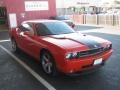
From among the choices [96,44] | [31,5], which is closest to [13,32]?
[96,44]

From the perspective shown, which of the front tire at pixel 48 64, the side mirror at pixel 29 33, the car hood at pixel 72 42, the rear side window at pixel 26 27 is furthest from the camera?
the rear side window at pixel 26 27

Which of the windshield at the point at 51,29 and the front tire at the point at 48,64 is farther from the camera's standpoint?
the windshield at the point at 51,29

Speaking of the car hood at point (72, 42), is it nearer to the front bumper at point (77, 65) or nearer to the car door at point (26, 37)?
the front bumper at point (77, 65)

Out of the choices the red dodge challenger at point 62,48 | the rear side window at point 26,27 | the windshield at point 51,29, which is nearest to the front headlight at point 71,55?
the red dodge challenger at point 62,48

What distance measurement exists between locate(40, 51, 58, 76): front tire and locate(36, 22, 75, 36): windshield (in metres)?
0.81

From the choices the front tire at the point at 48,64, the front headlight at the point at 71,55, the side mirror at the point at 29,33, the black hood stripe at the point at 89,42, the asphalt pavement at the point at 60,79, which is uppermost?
the side mirror at the point at 29,33

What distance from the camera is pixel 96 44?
215 inches

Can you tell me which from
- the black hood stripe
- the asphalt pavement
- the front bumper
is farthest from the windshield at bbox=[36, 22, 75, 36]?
the front bumper

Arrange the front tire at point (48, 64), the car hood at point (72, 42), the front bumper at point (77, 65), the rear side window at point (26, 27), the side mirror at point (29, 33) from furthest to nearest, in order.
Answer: the rear side window at point (26, 27), the side mirror at point (29, 33), the front tire at point (48, 64), the car hood at point (72, 42), the front bumper at point (77, 65)

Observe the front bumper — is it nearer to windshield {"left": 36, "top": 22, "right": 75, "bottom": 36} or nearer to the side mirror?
windshield {"left": 36, "top": 22, "right": 75, "bottom": 36}

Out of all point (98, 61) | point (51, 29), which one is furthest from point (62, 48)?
point (51, 29)

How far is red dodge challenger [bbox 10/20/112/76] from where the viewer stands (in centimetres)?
504

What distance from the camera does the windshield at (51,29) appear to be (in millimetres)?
6520

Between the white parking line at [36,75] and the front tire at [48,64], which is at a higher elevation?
the front tire at [48,64]
